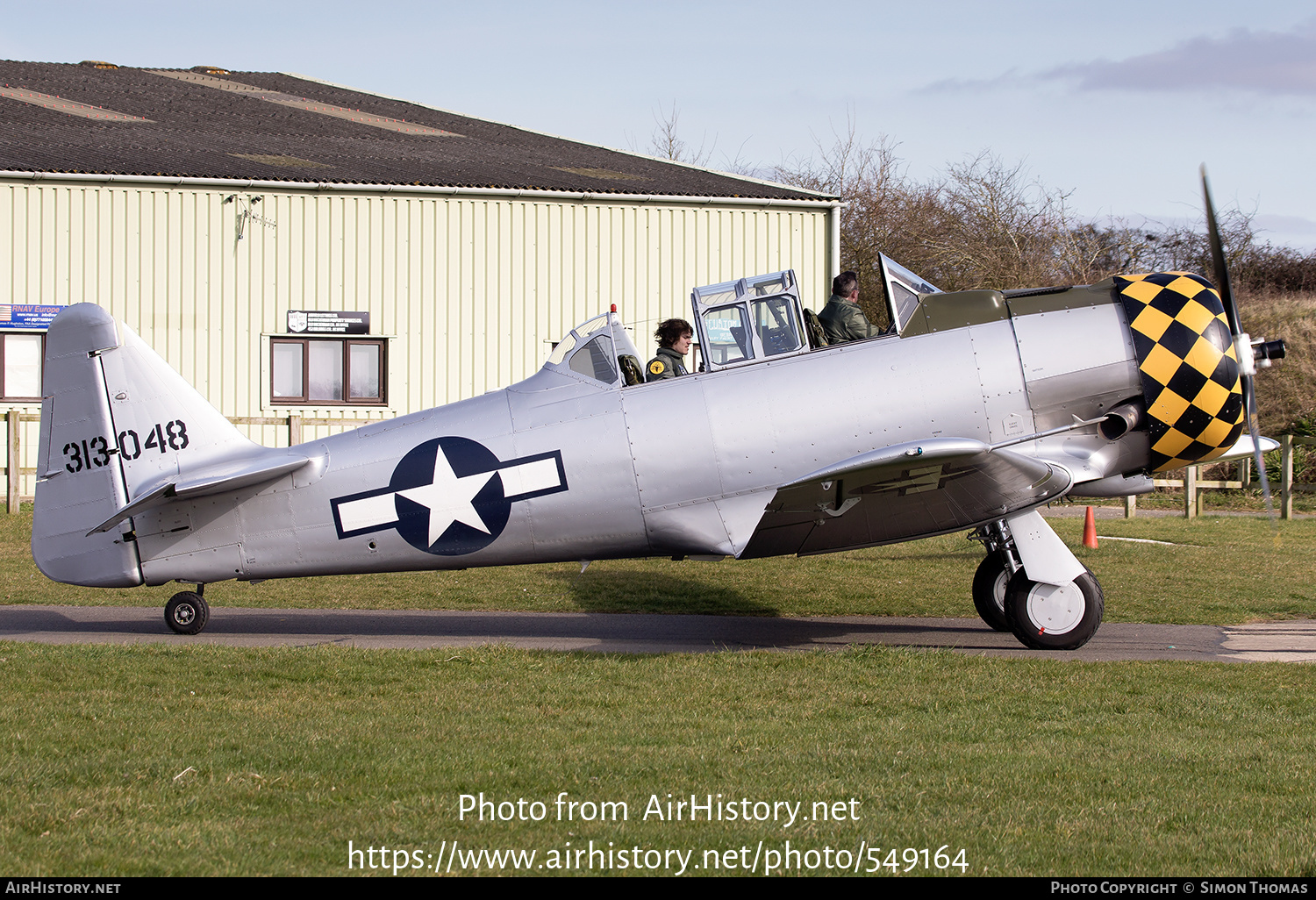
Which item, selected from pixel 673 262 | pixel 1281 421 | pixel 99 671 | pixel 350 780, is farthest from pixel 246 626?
pixel 1281 421

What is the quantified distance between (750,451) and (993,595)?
9.32 ft

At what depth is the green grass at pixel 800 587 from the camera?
11062 mm

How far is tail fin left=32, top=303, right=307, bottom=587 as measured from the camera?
9.21m

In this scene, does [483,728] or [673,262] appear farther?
[673,262]

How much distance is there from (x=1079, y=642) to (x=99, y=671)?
687 cm

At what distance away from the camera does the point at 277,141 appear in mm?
23125

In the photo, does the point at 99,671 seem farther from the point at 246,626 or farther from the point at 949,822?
the point at 949,822

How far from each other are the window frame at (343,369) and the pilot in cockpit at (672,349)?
1278 cm

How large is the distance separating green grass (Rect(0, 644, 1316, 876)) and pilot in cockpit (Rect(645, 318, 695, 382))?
213cm

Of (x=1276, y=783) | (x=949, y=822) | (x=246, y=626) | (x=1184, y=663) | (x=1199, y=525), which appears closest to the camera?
(x=949, y=822)

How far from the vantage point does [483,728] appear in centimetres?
621

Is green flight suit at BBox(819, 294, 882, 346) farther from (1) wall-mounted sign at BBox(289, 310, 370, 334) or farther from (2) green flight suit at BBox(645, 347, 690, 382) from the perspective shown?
(1) wall-mounted sign at BBox(289, 310, 370, 334)

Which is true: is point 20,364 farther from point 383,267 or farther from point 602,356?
point 602,356

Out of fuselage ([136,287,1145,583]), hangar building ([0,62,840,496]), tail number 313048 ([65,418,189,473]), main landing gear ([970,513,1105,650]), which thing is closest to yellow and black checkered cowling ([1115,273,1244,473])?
fuselage ([136,287,1145,583])
